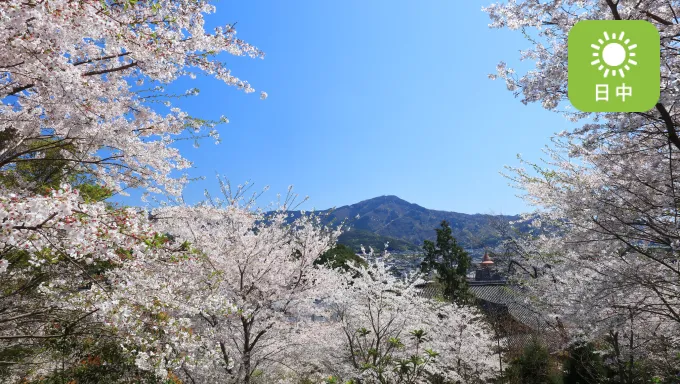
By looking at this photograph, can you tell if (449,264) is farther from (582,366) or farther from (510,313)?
(582,366)

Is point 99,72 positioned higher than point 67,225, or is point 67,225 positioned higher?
point 99,72

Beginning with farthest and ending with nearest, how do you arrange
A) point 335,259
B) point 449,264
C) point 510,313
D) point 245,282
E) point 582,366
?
point 449,264, point 510,313, point 335,259, point 582,366, point 245,282

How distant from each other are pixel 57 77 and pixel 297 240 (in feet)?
23.1

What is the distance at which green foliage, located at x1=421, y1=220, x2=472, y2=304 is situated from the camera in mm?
26859

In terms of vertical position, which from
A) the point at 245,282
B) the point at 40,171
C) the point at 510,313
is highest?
the point at 40,171

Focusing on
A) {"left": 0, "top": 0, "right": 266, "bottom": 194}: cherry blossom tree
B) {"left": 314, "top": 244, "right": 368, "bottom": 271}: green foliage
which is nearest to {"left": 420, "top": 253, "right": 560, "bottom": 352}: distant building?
{"left": 314, "top": 244, "right": 368, "bottom": 271}: green foliage

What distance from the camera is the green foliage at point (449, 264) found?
26.9 m

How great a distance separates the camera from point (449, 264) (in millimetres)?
30203

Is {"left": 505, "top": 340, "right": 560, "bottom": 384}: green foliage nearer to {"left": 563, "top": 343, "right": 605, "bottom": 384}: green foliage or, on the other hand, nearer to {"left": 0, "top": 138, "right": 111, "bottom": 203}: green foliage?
{"left": 563, "top": 343, "right": 605, "bottom": 384}: green foliage

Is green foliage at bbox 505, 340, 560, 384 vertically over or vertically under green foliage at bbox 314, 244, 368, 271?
under

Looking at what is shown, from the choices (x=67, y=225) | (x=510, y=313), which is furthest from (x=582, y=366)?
(x=67, y=225)

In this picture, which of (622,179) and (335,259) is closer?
(622,179)

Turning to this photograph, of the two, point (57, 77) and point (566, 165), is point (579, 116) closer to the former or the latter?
point (566, 165)

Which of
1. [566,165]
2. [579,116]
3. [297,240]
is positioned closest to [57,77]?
[579,116]
